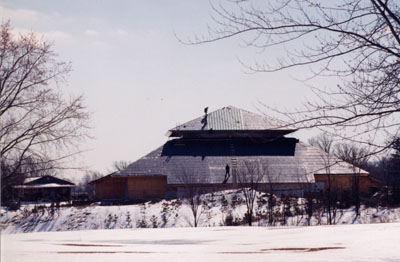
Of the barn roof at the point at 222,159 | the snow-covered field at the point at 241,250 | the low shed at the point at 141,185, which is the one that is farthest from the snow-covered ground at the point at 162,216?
the snow-covered field at the point at 241,250

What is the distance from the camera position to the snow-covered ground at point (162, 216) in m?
21.2

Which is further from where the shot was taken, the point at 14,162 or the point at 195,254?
the point at 14,162

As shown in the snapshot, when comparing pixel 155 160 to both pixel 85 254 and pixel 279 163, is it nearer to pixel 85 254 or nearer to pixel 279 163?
pixel 279 163

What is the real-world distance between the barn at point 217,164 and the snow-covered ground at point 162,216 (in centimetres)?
901

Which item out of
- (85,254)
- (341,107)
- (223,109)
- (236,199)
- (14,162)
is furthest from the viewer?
(223,109)

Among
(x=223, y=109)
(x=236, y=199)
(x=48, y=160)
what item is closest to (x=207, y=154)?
(x=223, y=109)

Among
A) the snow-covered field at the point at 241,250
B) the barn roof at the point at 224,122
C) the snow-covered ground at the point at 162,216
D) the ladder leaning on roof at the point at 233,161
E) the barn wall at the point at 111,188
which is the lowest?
the snow-covered ground at the point at 162,216

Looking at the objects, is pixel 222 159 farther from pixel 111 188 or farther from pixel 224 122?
pixel 111 188

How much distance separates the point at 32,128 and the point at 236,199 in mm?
13150

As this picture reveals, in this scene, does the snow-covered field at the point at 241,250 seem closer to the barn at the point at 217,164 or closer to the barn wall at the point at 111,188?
the barn at the point at 217,164

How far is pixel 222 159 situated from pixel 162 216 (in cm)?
1658

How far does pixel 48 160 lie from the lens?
15992 mm

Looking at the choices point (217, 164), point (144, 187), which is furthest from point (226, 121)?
point (144, 187)

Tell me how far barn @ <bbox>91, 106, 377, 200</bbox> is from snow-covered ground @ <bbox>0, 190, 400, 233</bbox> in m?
9.01
